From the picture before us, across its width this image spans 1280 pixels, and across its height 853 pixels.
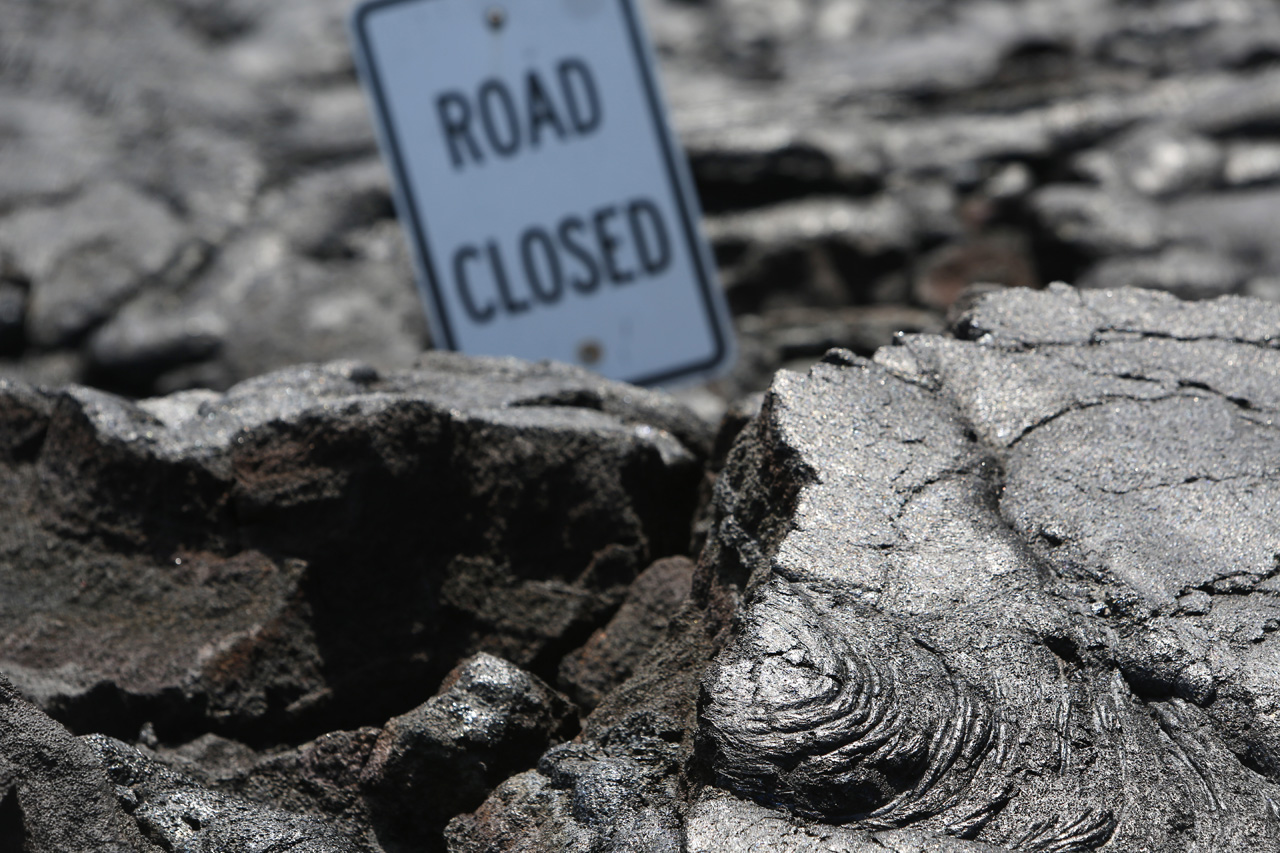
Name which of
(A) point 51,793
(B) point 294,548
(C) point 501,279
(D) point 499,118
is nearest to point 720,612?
(B) point 294,548

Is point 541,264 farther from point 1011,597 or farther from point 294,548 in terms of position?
point 1011,597

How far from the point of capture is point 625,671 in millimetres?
1303

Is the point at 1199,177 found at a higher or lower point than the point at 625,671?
lower

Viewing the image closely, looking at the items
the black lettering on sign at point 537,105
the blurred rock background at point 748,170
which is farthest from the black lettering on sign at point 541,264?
the blurred rock background at point 748,170

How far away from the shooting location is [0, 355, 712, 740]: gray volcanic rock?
128cm

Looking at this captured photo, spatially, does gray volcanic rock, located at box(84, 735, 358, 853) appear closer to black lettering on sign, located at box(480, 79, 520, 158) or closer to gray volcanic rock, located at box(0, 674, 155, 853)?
gray volcanic rock, located at box(0, 674, 155, 853)

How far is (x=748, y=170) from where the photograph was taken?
342 cm

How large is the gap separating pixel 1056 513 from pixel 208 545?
3.00ft

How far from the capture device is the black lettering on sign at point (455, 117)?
8.16ft

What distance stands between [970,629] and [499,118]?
180 cm

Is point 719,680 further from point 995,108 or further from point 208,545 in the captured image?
point 995,108

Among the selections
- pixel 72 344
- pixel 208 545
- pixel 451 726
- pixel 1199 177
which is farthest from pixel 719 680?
pixel 1199 177

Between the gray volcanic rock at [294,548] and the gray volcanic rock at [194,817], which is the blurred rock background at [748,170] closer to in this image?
the gray volcanic rock at [294,548]

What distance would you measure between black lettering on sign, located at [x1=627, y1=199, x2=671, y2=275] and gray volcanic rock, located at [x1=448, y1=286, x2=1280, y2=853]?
4.18ft
